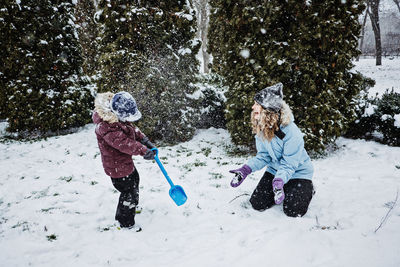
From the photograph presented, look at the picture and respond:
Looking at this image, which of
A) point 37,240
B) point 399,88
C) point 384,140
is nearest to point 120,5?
point 37,240

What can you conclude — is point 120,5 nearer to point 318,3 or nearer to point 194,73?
point 194,73

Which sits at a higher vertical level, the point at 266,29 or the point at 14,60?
the point at 266,29

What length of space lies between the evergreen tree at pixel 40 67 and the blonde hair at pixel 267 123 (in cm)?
653

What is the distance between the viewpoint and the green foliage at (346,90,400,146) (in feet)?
16.7

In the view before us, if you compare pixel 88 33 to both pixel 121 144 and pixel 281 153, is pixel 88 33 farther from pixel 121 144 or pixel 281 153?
pixel 281 153

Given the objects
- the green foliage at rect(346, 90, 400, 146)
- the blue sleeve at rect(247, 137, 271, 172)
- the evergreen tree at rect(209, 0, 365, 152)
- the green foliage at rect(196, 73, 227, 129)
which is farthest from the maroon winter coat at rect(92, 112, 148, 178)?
the green foliage at rect(346, 90, 400, 146)

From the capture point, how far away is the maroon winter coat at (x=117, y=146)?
2.68m

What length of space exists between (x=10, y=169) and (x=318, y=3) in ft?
23.4

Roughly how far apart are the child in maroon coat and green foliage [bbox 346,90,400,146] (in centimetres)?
543

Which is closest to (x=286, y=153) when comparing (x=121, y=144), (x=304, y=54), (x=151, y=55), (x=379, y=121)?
(x=121, y=144)

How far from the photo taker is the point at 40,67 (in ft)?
22.4

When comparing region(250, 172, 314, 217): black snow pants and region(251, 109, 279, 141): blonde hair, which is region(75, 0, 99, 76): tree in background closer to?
region(251, 109, 279, 141): blonde hair

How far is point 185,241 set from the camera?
270 cm

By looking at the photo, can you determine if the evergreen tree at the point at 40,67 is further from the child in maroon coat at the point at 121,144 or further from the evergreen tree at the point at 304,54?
the child in maroon coat at the point at 121,144
